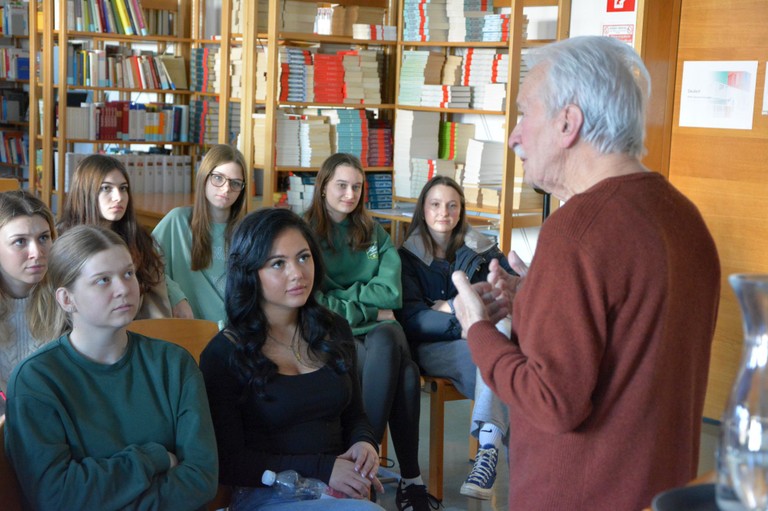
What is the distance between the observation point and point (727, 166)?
4777 millimetres

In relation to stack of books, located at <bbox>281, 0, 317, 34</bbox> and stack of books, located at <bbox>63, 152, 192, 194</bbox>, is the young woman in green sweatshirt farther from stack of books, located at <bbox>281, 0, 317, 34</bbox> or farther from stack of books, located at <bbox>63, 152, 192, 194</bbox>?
stack of books, located at <bbox>63, 152, 192, 194</bbox>

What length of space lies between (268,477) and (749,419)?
→ 1.60 metres

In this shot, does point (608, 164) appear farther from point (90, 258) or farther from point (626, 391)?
point (90, 258)

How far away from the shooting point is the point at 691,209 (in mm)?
1570

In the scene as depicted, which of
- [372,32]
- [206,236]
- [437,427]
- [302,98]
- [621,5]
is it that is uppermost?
[621,5]

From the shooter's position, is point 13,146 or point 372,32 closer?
→ point 372,32

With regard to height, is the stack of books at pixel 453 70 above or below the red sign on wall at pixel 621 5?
below

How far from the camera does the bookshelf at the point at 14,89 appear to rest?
32.3 feet

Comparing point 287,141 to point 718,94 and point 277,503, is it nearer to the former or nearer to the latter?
point 718,94

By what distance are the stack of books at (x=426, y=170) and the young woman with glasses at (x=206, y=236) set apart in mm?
1790

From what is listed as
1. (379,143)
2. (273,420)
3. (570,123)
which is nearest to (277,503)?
(273,420)

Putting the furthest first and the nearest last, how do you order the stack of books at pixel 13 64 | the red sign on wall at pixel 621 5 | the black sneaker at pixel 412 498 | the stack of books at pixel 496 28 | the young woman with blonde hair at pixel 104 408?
the stack of books at pixel 13 64, the stack of books at pixel 496 28, the red sign on wall at pixel 621 5, the black sneaker at pixel 412 498, the young woman with blonde hair at pixel 104 408

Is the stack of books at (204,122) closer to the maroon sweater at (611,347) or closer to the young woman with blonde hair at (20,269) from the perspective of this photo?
the young woman with blonde hair at (20,269)

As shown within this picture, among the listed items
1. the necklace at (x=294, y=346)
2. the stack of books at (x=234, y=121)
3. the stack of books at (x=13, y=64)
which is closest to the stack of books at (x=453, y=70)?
the stack of books at (x=234, y=121)
